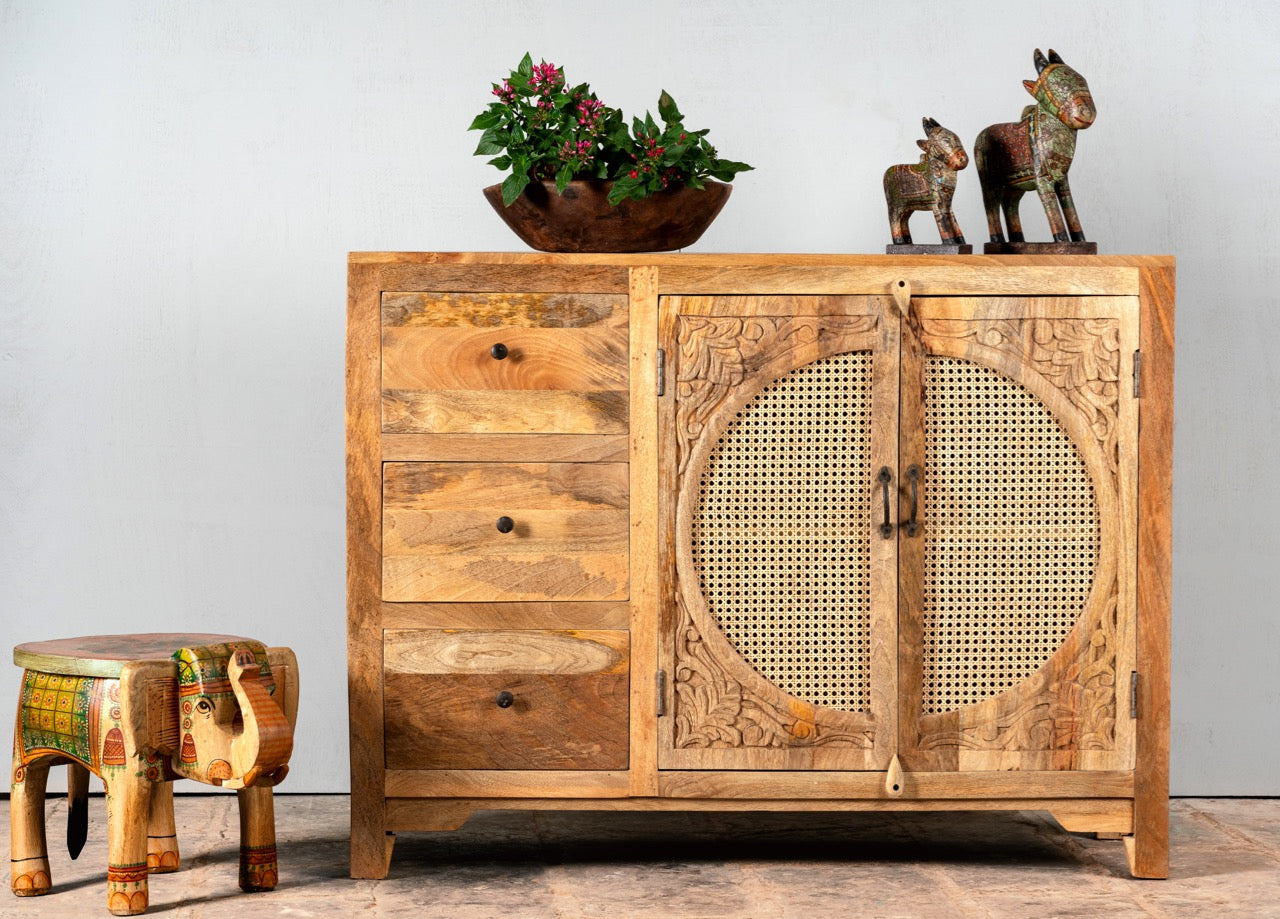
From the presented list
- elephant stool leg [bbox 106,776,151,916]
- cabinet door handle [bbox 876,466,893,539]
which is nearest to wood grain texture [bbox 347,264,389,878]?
elephant stool leg [bbox 106,776,151,916]

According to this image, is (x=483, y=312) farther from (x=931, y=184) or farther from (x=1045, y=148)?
(x=1045, y=148)

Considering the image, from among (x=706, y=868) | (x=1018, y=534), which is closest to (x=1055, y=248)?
(x=1018, y=534)

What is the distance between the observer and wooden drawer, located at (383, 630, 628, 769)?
2.76 meters

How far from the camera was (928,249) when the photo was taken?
2.95 meters

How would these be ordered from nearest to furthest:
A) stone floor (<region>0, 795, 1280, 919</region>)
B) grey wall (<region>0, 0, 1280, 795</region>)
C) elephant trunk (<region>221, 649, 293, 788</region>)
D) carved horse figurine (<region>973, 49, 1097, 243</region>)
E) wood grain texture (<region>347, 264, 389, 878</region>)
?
elephant trunk (<region>221, 649, 293, 788</region>)
stone floor (<region>0, 795, 1280, 919</region>)
wood grain texture (<region>347, 264, 389, 878</region>)
carved horse figurine (<region>973, 49, 1097, 243</region>)
grey wall (<region>0, 0, 1280, 795</region>)

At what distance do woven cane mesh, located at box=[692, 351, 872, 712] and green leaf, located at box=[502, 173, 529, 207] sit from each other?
0.61 meters

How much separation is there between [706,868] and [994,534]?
876 millimetres

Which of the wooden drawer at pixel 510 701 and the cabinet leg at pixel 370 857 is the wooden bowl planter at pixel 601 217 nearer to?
the wooden drawer at pixel 510 701

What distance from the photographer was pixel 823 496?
2.79m

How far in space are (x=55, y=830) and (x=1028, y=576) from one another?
7.04 ft

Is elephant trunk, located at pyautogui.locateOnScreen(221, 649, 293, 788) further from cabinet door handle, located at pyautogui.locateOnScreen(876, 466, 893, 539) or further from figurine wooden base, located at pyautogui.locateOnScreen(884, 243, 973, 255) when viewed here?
figurine wooden base, located at pyautogui.locateOnScreen(884, 243, 973, 255)

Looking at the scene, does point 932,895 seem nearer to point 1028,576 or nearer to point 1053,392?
point 1028,576

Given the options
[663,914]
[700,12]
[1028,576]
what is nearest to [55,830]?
[663,914]

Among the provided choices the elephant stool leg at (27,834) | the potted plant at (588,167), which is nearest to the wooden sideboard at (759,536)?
the potted plant at (588,167)
